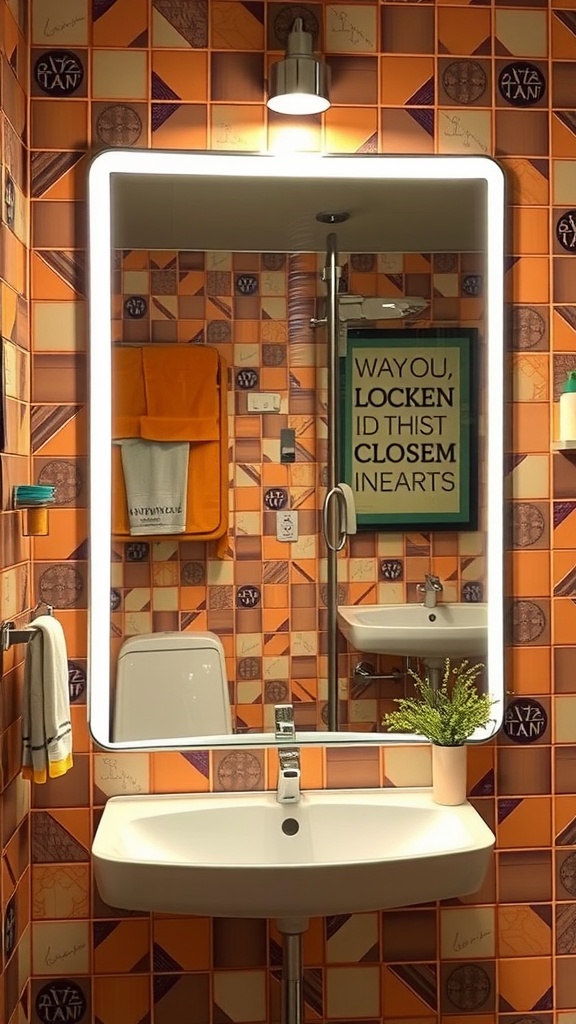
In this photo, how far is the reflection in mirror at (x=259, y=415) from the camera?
7.10 feet

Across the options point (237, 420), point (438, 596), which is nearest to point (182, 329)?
point (237, 420)

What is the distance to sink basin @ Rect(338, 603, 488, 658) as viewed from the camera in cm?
221

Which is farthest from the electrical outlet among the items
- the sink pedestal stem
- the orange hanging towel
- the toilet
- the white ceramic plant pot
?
the sink pedestal stem

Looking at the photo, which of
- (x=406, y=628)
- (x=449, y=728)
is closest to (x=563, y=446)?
(x=406, y=628)

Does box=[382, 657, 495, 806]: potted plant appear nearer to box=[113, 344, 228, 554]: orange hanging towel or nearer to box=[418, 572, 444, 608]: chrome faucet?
box=[418, 572, 444, 608]: chrome faucet

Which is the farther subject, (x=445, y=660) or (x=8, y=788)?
(x=445, y=660)

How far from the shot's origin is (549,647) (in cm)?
226

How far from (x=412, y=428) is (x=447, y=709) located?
531mm

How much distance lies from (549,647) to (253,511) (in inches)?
24.9

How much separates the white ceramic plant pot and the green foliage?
0.01 m

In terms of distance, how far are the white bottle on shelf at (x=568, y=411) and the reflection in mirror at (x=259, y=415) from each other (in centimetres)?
12

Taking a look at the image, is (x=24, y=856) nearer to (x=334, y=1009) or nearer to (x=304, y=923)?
(x=304, y=923)

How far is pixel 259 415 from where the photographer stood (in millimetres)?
2188

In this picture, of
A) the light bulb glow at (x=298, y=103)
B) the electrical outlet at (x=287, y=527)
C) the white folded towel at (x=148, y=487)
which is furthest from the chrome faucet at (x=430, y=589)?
the light bulb glow at (x=298, y=103)
